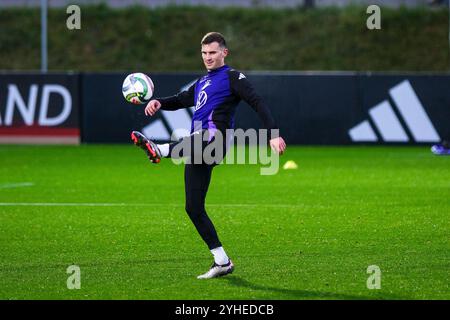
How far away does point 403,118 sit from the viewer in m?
24.5

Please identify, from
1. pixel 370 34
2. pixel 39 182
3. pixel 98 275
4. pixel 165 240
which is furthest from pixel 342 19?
pixel 98 275

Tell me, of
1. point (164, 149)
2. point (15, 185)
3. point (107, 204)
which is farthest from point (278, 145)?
point (15, 185)

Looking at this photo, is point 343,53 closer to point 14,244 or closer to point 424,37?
point 424,37

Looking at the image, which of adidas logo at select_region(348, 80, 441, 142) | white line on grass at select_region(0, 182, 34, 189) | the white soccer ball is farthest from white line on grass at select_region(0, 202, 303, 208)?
adidas logo at select_region(348, 80, 441, 142)

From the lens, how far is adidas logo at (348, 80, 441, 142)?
24.4 metres

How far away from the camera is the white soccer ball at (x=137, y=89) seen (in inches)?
394

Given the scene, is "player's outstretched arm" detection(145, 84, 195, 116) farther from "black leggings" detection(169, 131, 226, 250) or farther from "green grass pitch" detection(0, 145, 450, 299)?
"green grass pitch" detection(0, 145, 450, 299)

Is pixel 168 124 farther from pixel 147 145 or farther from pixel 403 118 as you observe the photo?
pixel 147 145

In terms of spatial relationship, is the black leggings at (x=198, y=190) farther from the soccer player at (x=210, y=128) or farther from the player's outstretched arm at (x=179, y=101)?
the player's outstretched arm at (x=179, y=101)

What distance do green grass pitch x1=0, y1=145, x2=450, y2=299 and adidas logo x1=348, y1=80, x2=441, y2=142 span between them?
3.18 m

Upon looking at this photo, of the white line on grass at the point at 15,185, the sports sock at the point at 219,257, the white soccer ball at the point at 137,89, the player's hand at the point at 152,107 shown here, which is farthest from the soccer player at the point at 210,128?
the white line on grass at the point at 15,185

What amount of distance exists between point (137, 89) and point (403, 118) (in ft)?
50.4

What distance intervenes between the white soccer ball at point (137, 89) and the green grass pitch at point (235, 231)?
1598 mm
